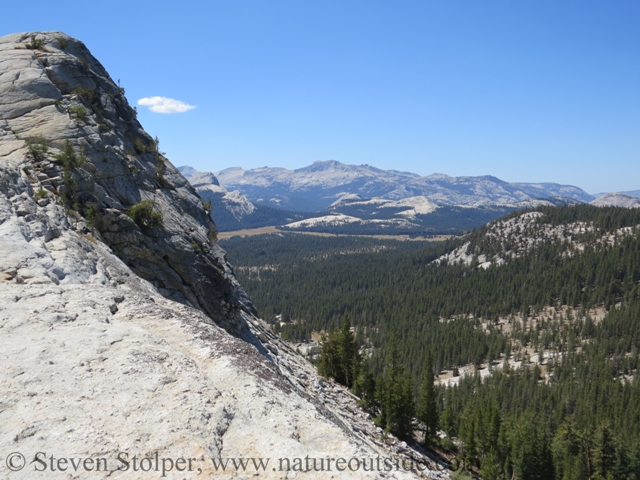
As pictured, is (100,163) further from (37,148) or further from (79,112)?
(79,112)

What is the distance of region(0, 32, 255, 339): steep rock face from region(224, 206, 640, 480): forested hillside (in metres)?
30.8

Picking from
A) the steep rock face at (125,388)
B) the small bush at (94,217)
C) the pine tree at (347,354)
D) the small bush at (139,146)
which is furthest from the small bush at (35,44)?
the pine tree at (347,354)

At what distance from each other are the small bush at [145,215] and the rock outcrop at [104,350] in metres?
0.10

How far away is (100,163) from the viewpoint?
2788 centimetres

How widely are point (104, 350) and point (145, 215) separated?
18303 millimetres

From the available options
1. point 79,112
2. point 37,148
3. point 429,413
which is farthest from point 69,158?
point 429,413

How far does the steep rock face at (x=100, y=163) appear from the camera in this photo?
2434 cm

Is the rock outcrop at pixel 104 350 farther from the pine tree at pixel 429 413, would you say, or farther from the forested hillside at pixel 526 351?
the pine tree at pixel 429 413

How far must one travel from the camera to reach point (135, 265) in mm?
25719

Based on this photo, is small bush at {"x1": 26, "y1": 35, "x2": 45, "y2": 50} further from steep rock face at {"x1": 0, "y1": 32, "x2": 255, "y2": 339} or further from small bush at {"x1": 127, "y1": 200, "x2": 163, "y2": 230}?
small bush at {"x1": 127, "y1": 200, "x2": 163, "y2": 230}

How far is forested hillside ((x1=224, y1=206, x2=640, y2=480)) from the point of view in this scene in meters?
57.0

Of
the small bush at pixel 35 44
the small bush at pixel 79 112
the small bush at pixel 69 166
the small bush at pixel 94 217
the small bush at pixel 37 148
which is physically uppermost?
the small bush at pixel 35 44

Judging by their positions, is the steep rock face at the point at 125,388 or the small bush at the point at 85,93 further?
the small bush at the point at 85,93

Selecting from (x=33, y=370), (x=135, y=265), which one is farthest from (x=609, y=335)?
(x=33, y=370)
